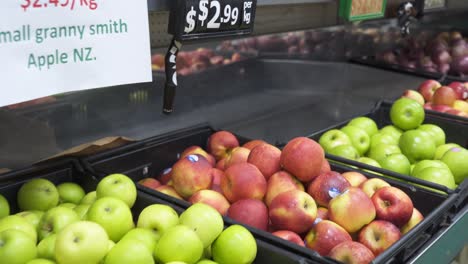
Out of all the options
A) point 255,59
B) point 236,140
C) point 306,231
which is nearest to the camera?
point 306,231

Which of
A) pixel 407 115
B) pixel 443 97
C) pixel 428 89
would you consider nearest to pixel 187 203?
pixel 407 115

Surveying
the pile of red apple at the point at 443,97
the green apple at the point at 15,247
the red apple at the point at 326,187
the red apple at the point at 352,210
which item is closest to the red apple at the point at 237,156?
the red apple at the point at 326,187

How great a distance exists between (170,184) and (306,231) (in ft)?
1.48

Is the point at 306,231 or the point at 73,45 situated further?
the point at 306,231

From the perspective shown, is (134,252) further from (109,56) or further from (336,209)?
(336,209)

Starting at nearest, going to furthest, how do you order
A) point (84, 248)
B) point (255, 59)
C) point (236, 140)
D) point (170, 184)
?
point (84, 248), point (170, 184), point (236, 140), point (255, 59)

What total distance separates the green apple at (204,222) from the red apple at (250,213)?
5.4 inches

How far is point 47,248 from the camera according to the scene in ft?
3.43

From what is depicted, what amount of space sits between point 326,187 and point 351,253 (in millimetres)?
297

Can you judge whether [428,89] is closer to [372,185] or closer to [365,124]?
[365,124]

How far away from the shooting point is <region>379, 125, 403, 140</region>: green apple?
215 cm

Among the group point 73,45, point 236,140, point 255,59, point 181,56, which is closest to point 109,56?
point 73,45

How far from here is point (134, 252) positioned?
0.96 m

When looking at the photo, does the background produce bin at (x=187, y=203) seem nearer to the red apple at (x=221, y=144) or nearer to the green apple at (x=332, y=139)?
the red apple at (x=221, y=144)
